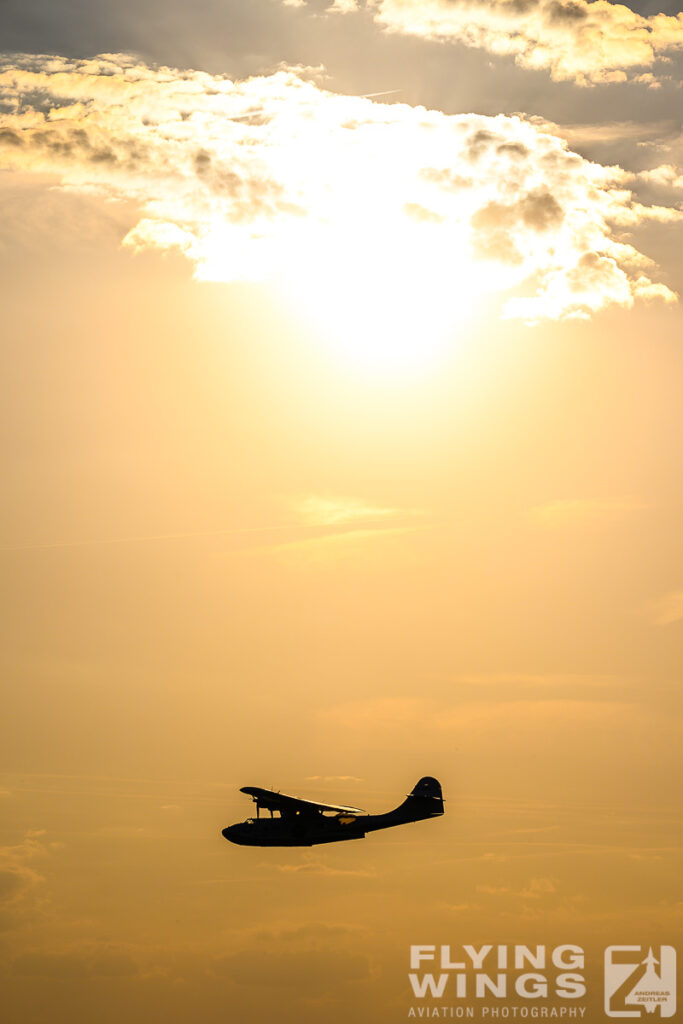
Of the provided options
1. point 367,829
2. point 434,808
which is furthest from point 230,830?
point 434,808

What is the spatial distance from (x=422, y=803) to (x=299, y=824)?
64.3 feet

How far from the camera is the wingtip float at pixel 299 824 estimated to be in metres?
156

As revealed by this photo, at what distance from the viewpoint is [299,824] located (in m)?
157

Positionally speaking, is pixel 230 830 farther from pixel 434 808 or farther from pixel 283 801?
pixel 434 808

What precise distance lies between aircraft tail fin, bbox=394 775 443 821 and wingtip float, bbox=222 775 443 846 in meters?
2.29

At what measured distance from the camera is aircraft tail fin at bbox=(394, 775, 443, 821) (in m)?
166

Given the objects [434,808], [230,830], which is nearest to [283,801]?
[230,830]

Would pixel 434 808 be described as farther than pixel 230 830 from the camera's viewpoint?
Yes

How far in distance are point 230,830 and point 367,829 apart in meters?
18.3

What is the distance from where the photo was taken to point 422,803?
16788 centimetres

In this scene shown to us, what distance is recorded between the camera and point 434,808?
168 metres

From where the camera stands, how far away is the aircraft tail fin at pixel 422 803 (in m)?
166

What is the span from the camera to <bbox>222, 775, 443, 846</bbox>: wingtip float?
512 feet

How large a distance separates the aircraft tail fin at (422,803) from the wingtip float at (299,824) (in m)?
2.29
